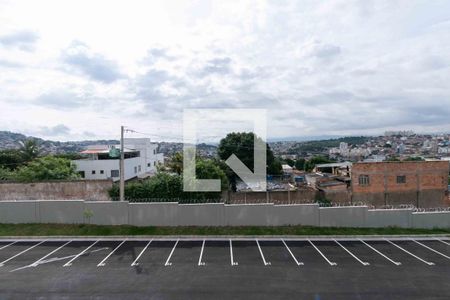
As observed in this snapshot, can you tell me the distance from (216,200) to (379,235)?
836 centimetres

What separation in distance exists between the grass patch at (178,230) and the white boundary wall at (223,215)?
342 mm

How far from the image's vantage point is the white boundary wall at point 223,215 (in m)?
17.3

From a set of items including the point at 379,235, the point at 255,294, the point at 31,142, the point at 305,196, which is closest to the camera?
the point at 255,294

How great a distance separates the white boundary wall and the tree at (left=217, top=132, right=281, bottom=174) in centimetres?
1947

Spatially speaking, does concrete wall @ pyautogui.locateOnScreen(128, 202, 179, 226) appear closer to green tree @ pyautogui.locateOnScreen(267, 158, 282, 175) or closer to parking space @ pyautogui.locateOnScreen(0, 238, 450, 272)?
parking space @ pyautogui.locateOnScreen(0, 238, 450, 272)

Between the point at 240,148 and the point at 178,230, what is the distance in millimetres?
20979

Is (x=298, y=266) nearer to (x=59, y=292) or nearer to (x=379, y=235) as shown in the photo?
(x=379, y=235)

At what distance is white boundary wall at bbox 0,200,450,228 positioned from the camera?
17.3m

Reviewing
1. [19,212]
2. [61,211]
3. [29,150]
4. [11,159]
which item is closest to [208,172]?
[61,211]

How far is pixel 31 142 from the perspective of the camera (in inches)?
Result: 1510

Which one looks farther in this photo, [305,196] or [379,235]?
[305,196]

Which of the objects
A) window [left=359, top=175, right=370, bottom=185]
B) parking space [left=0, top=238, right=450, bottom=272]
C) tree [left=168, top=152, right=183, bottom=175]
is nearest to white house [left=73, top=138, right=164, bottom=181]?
tree [left=168, top=152, right=183, bottom=175]

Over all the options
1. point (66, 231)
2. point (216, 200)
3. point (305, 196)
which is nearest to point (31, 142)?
point (66, 231)

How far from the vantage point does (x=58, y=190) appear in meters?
19.3
